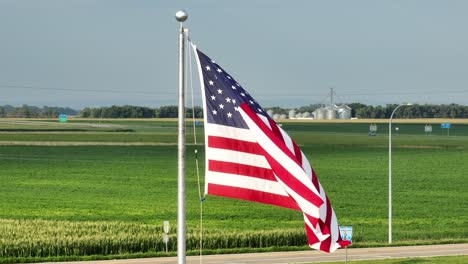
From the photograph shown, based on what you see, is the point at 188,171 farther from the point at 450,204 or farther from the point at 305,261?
the point at 305,261

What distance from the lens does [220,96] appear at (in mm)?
22203

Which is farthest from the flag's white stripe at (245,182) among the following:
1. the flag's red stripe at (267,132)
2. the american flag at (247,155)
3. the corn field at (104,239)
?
the corn field at (104,239)

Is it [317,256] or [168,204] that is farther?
[168,204]

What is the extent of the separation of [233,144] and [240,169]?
59 centimetres

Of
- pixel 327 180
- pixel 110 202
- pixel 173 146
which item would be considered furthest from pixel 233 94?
pixel 173 146

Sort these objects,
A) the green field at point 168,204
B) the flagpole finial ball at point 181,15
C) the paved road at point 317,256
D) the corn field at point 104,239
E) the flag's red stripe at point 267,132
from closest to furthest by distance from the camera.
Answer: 1. the flagpole finial ball at point 181,15
2. the flag's red stripe at point 267,132
3. the paved road at point 317,256
4. the corn field at point 104,239
5. the green field at point 168,204

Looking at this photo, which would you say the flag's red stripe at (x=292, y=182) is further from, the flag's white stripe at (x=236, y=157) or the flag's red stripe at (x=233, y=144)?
the flag's red stripe at (x=233, y=144)

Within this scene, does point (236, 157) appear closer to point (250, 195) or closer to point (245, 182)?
point (245, 182)

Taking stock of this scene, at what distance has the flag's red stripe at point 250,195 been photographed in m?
21.9

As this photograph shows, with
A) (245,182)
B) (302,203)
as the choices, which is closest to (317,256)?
(302,203)

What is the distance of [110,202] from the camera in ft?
269

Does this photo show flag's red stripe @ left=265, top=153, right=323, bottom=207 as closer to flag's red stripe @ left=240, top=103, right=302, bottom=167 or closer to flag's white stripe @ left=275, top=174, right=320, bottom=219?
flag's white stripe @ left=275, top=174, right=320, bottom=219

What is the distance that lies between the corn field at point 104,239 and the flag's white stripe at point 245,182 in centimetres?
3034

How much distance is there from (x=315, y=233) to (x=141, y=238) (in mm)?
31978
